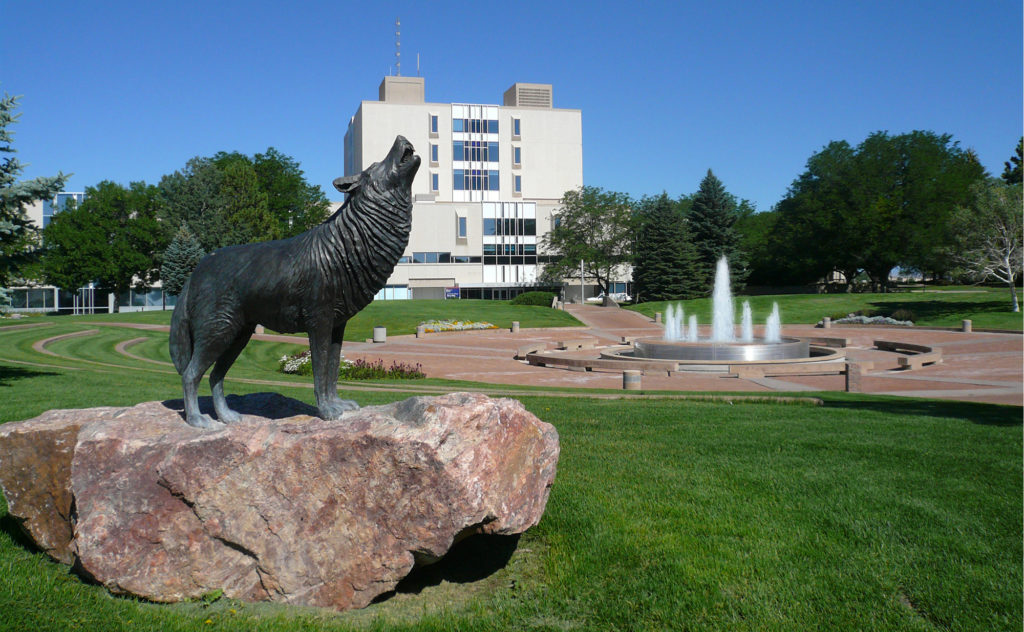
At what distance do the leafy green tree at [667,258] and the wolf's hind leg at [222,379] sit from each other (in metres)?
54.6

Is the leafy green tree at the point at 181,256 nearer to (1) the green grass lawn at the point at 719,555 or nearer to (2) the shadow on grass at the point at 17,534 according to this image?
(2) the shadow on grass at the point at 17,534

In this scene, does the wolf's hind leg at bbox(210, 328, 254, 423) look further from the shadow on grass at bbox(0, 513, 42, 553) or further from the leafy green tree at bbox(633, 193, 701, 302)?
the leafy green tree at bbox(633, 193, 701, 302)

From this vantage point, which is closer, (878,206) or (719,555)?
(719,555)

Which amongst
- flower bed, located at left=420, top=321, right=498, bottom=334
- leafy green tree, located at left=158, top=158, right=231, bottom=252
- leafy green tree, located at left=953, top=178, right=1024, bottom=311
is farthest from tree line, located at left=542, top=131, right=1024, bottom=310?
leafy green tree, located at left=158, top=158, right=231, bottom=252

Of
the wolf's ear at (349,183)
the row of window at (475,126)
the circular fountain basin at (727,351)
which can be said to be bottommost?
the circular fountain basin at (727,351)

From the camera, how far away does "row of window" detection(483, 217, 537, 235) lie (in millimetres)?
72875

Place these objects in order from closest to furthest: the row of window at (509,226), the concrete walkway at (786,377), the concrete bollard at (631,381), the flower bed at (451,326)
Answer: the concrete bollard at (631,381)
the concrete walkway at (786,377)
the flower bed at (451,326)
the row of window at (509,226)

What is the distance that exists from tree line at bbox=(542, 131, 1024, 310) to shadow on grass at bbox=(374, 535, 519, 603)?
47606 millimetres

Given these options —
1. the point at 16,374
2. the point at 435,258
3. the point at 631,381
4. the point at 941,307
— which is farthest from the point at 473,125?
the point at 16,374

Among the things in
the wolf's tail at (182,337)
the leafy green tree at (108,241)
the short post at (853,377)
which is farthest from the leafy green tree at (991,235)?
the leafy green tree at (108,241)

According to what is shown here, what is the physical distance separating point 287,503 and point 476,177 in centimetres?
7618

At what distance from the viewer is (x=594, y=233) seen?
223ft

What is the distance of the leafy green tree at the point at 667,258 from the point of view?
5850cm

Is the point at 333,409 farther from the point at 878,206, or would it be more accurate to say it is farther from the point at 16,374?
the point at 878,206
